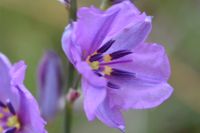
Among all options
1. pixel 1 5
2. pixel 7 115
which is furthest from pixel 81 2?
pixel 7 115

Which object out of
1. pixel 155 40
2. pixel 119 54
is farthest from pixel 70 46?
pixel 155 40

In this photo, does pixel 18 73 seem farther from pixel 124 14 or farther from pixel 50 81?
pixel 50 81

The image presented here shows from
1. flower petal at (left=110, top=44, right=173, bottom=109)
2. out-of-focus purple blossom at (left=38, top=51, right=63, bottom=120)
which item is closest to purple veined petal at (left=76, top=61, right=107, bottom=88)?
flower petal at (left=110, top=44, right=173, bottom=109)

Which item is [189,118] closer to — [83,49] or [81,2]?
[81,2]

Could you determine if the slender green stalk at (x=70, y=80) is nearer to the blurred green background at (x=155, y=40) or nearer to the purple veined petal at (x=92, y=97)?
the purple veined petal at (x=92, y=97)

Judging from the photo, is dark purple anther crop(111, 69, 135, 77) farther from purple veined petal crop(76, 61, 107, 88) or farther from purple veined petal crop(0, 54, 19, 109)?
purple veined petal crop(0, 54, 19, 109)

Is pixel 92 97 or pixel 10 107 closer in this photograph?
pixel 92 97
